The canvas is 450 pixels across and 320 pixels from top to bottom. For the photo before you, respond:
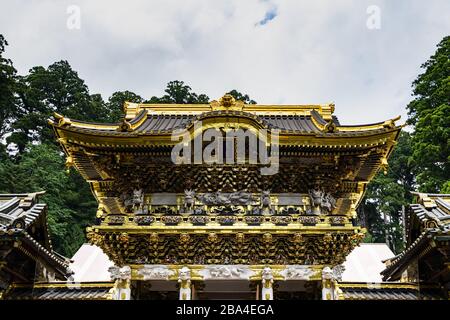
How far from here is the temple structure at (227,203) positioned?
979 cm

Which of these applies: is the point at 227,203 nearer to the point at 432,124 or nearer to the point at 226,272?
the point at 226,272

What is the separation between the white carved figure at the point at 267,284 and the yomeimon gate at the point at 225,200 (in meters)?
0.02

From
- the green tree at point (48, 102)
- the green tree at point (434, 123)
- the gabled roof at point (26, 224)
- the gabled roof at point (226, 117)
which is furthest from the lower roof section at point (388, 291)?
the green tree at point (48, 102)

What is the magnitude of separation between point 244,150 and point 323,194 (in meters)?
2.38

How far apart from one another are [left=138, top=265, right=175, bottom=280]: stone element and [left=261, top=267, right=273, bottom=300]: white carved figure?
84.0 inches

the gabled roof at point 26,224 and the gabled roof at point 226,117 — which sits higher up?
the gabled roof at point 226,117

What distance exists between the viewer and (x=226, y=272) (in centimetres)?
989

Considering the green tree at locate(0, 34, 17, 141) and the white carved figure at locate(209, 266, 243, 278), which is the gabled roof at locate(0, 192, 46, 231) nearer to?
the white carved figure at locate(209, 266, 243, 278)

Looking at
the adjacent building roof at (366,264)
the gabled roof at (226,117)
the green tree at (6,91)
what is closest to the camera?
the gabled roof at (226,117)

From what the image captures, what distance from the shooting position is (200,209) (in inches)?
417

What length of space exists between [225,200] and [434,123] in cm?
1542

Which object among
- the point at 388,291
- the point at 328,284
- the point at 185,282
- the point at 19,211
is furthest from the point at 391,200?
the point at 19,211

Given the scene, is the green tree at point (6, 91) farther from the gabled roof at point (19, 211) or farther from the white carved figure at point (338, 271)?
the white carved figure at point (338, 271)
